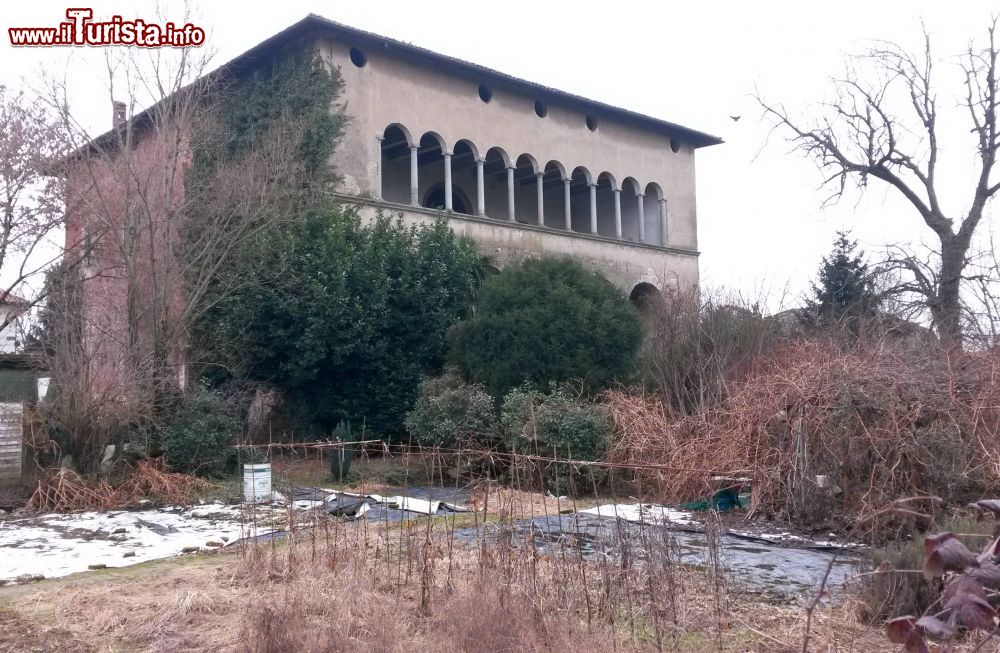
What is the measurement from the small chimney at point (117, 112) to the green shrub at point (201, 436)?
4976 mm

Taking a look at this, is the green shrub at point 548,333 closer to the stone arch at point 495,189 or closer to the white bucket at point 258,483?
the white bucket at point 258,483

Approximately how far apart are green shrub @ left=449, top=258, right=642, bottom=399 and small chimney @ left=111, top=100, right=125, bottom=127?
7288 millimetres

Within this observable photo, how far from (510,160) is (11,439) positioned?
14.4 metres

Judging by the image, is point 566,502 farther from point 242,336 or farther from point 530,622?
point 242,336

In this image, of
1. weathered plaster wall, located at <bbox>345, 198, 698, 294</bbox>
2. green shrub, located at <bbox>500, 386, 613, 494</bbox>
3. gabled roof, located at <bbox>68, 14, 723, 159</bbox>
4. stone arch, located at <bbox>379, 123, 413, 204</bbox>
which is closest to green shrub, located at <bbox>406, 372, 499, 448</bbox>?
green shrub, located at <bbox>500, 386, 613, 494</bbox>

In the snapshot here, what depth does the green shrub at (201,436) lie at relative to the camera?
13781 millimetres

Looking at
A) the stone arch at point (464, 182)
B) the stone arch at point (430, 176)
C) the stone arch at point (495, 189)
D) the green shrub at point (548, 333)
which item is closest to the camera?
the green shrub at point (548, 333)

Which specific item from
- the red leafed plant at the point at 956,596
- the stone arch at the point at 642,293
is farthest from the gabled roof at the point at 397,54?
the red leafed plant at the point at 956,596

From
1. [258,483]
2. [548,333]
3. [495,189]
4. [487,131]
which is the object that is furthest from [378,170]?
[258,483]

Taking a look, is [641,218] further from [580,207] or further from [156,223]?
[156,223]

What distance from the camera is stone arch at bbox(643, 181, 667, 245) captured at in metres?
27.4

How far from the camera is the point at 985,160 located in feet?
77.8

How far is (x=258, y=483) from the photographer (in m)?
12.4

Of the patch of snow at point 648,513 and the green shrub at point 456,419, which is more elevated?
→ the green shrub at point 456,419
